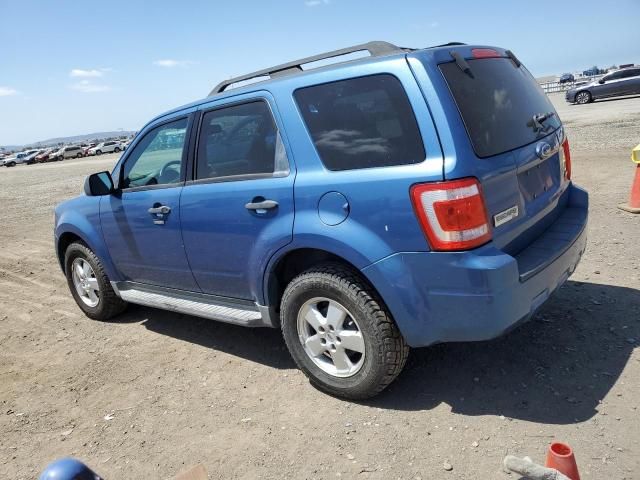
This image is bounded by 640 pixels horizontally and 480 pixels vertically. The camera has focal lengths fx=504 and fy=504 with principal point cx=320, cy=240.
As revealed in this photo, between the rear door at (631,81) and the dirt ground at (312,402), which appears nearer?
the dirt ground at (312,402)

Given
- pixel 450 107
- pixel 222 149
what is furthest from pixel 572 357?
pixel 222 149

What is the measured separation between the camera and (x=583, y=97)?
25.5 m

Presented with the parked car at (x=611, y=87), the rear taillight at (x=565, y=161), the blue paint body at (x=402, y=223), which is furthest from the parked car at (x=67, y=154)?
the rear taillight at (x=565, y=161)

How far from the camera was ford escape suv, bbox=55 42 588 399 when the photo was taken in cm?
255

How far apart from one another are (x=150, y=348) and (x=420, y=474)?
2729mm

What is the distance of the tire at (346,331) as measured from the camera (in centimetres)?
285

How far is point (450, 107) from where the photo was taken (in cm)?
257

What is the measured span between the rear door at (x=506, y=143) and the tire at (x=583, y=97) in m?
25.7

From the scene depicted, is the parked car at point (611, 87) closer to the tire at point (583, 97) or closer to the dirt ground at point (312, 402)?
the tire at point (583, 97)

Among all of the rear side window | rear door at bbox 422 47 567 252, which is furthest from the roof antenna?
the rear side window

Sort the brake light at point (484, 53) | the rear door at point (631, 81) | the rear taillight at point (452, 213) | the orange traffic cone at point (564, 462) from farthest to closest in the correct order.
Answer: the rear door at point (631, 81), the brake light at point (484, 53), the rear taillight at point (452, 213), the orange traffic cone at point (564, 462)

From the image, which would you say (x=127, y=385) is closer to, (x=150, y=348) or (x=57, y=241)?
(x=150, y=348)

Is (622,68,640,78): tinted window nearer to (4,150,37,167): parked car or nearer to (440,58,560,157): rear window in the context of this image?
(440,58,560,157): rear window

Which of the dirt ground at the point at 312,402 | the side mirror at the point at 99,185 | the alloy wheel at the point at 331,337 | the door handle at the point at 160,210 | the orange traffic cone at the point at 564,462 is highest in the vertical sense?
the side mirror at the point at 99,185
